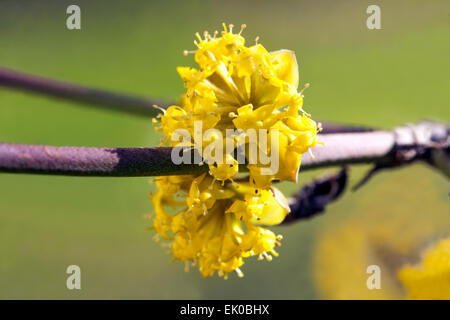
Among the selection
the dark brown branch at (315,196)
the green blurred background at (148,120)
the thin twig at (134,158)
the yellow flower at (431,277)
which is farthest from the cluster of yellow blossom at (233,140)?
the green blurred background at (148,120)

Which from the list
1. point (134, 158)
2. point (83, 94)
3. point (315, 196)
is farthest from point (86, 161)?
point (83, 94)

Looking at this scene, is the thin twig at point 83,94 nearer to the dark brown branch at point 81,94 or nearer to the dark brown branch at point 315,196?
the dark brown branch at point 81,94

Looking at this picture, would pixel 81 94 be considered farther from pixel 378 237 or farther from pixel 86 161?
pixel 378 237

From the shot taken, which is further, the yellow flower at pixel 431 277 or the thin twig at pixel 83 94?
the thin twig at pixel 83 94

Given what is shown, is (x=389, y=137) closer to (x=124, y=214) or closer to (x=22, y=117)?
(x=124, y=214)

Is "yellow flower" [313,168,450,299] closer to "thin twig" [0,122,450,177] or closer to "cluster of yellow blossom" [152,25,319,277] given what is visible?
"thin twig" [0,122,450,177]

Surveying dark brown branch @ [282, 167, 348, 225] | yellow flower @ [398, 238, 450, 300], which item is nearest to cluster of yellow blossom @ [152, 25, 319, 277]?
dark brown branch @ [282, 167, 348, 225]
